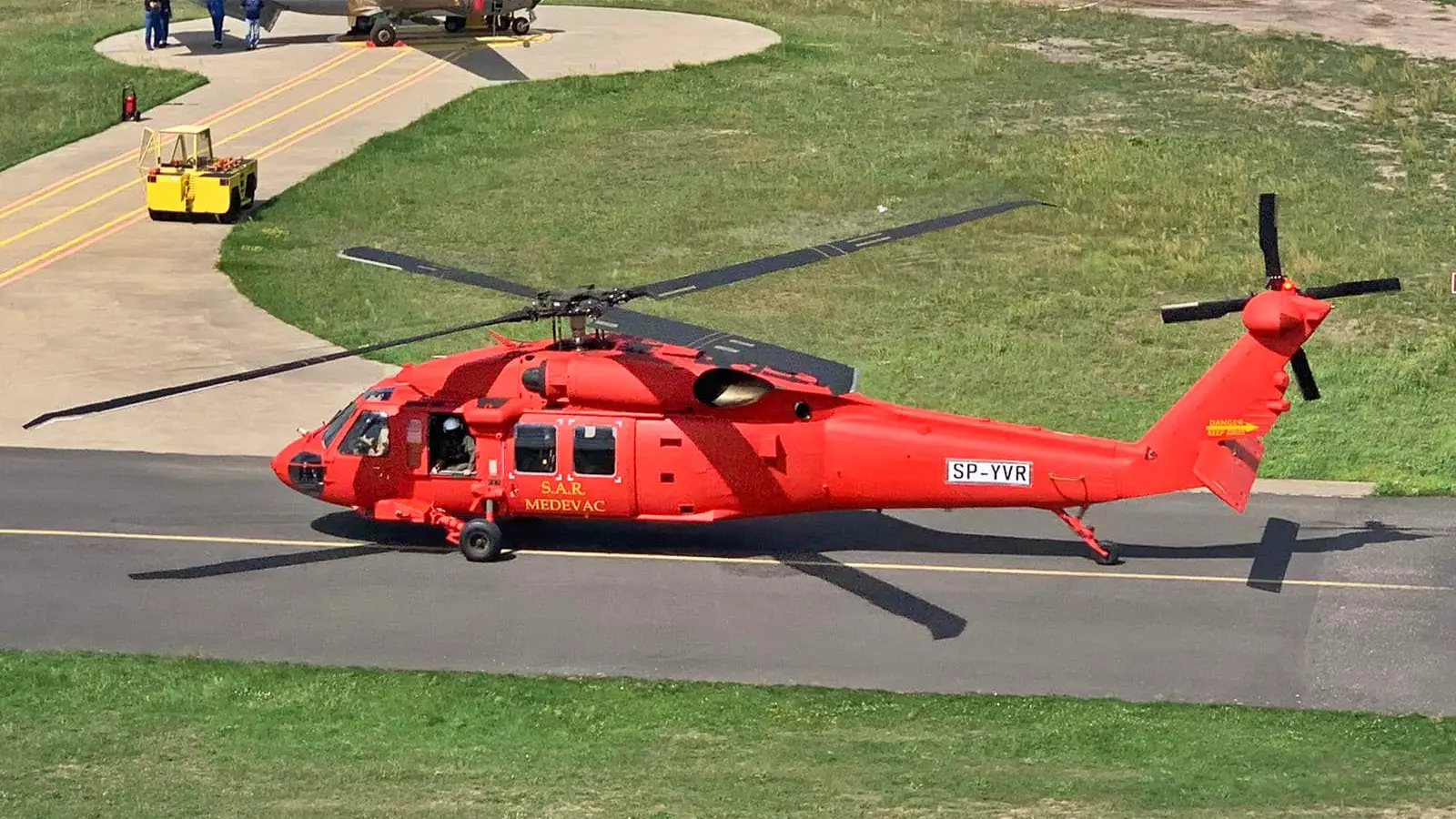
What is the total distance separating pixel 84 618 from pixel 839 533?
985cm

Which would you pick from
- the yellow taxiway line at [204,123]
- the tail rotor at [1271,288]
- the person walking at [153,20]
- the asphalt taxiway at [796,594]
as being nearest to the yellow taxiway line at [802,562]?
the asphalt taxiway at [796,594]

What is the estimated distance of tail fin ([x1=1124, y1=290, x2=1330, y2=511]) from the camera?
22875 millimetres

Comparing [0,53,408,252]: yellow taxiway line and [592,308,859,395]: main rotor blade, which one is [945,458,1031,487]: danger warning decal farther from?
[0,53,408,252]: yellow taxiway line

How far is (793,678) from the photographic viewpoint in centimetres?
2172

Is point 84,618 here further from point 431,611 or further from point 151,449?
point 151,449

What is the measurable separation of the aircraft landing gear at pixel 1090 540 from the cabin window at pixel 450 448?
24.8 feet

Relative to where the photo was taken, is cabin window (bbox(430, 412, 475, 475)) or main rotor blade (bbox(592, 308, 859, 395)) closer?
main rotor blade (bbox(592, 308, 859, 395))

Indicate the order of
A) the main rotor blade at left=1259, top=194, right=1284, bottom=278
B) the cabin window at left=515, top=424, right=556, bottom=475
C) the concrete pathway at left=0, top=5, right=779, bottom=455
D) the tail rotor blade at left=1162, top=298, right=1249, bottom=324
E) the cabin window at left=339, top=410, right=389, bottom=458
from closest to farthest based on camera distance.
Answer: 1. the tail rotor blade at left=1162, top=298, right=1249, bottom=324
2. the main rotor blade at left=1259, top=194, right=1284, bottom=278
3. the cabin window at left=515, top=424, right=556, bottom=475
4. the cabin window at left=339, top=410, right=389, bottom=458
5. the concrete pathway at left=0, top=5, right=779, bottom=455

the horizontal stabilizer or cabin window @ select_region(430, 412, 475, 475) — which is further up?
the horizontal stabilizer

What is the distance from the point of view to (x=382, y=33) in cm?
6131

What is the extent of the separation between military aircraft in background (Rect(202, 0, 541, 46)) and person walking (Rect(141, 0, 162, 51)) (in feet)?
4.08

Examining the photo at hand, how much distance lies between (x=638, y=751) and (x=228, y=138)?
34.6 m

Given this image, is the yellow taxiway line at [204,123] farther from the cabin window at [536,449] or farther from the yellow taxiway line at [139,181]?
the cabin window at [536,449]

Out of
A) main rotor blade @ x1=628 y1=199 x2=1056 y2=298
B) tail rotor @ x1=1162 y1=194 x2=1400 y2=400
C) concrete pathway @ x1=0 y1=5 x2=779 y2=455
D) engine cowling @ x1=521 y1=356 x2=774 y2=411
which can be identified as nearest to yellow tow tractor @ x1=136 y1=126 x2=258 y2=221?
concrete pathway @ x1=0 y1=5 x2=779 y2=455
